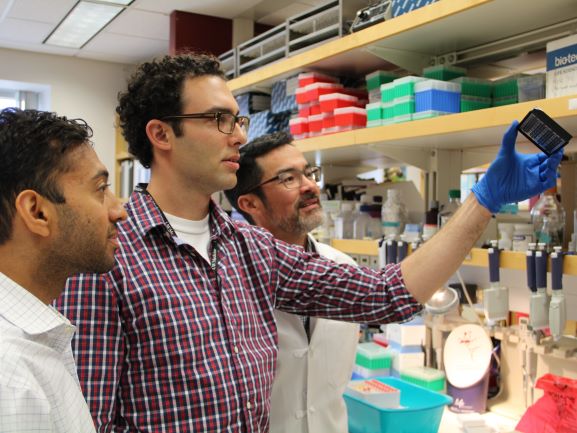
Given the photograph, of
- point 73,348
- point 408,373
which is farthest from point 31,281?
point 408,373

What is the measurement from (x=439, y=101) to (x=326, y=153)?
2.36 ft

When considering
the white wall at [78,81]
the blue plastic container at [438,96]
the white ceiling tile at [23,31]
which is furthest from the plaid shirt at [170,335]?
the white wall at [78,81]

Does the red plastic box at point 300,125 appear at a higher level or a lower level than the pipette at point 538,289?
higher

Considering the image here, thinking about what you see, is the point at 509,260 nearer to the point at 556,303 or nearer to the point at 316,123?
the point at 556,303

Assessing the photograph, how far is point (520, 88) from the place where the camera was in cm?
195

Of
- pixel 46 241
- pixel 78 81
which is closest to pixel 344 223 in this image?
pixel 46 241

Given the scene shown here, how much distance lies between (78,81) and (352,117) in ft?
12.3

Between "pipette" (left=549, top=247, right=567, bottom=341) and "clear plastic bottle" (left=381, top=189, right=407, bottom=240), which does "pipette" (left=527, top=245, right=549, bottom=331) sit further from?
"clear plastic bottle" (left=381, top=189, right=407, bottom=240)

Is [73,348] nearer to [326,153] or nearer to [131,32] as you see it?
[326,153]

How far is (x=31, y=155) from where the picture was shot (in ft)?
3.11

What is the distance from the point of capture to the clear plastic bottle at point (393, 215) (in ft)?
7.98

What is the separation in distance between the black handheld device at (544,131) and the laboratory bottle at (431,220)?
→ 826 millimetres

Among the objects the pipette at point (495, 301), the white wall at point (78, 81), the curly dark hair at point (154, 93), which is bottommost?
the pipette at point (495, 301)

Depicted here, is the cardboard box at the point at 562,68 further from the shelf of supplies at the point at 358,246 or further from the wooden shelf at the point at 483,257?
the shelf of supplies at the point at 358,246
